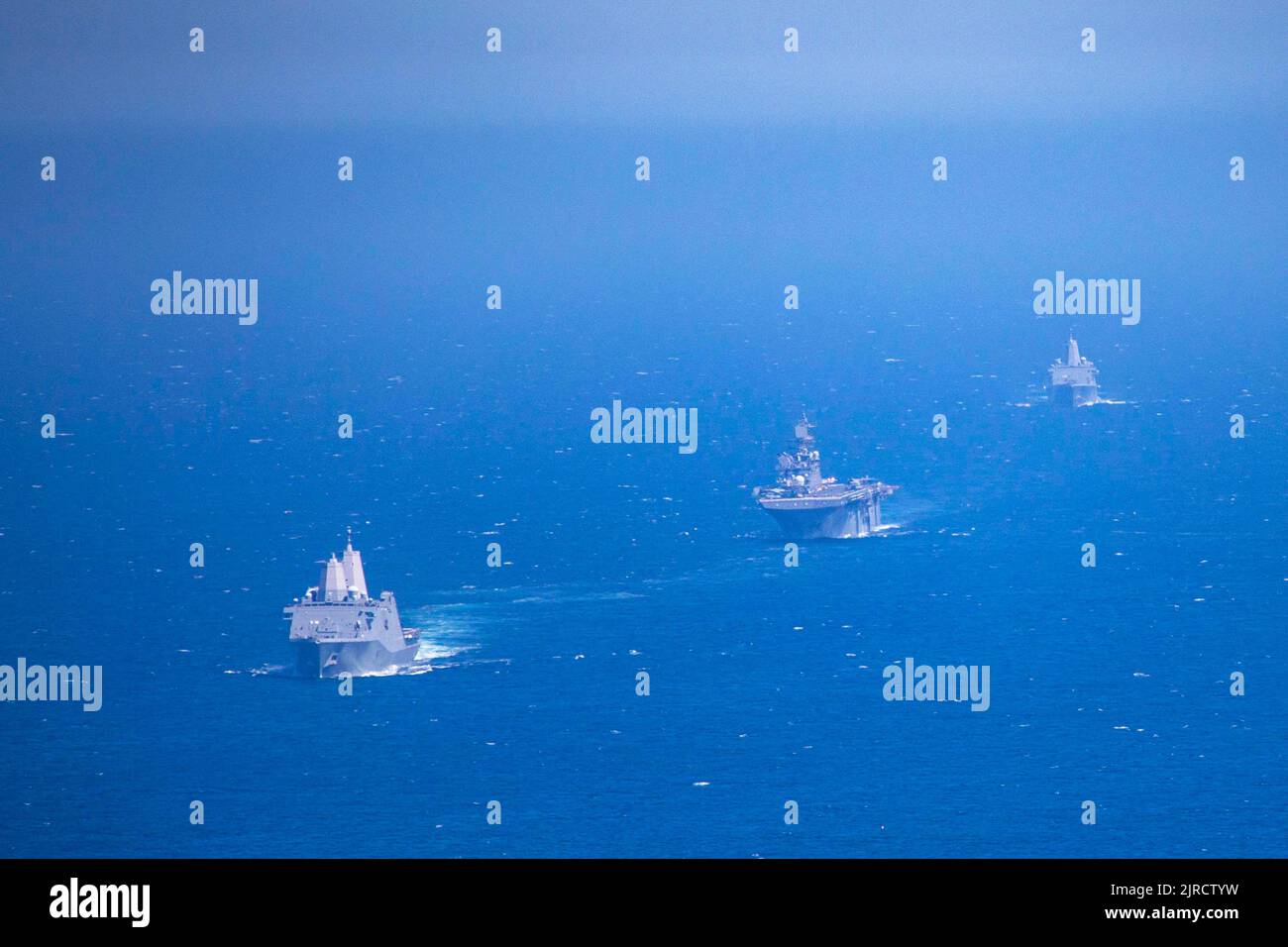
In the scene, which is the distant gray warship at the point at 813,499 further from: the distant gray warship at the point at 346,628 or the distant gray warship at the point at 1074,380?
the distant gray warship at the point at 346,628

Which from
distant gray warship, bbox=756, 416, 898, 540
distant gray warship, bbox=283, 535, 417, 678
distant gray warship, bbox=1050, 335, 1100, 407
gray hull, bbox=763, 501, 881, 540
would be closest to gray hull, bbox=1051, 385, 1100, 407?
distant gray warship, bbox=1050, 335, 1100, 407

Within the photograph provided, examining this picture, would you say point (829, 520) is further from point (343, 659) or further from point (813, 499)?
point (343, 659)

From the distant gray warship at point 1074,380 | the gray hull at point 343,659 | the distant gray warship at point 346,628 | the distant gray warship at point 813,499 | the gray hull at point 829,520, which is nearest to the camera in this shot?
the distant gray warship at point 346,628

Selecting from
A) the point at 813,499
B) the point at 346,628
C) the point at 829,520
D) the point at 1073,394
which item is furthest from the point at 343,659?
the point at 1073,394

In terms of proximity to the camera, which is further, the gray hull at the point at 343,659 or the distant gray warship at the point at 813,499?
the distant gray warship at the point at 813,499

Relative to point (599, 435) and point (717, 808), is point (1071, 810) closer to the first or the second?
point (717, 808)

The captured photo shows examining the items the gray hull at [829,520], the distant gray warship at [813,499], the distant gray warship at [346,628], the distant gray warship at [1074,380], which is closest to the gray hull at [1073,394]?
the distant gray warship at [1074,380]

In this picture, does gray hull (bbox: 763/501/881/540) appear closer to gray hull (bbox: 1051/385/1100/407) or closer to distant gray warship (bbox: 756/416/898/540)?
distant gray warship (bbox: 756/416/898/540)
